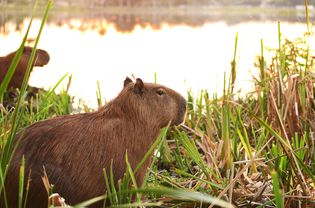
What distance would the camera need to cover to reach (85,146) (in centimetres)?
171

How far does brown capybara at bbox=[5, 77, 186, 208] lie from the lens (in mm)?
1669

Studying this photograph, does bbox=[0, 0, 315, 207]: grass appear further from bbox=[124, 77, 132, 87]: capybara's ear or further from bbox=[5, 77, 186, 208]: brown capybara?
bbox=[124, 77, 132, 87]: capybara's ear

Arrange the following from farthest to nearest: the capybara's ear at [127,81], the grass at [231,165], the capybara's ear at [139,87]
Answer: the capybara's ear at [127,81]
the capybara's ear at [139,87]
the grass at [231,165]

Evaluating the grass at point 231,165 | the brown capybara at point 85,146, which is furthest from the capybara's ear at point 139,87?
the grass at point 231,165

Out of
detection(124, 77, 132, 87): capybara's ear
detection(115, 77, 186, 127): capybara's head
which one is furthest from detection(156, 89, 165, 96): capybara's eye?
detection(124, 77, 132, 87): capybara's ear

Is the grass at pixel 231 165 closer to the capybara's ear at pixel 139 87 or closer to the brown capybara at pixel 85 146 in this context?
the brown capybara at pixel 85 146

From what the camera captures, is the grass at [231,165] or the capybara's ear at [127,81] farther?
the capybara's ear at [127,81]

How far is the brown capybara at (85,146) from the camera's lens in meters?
1.67

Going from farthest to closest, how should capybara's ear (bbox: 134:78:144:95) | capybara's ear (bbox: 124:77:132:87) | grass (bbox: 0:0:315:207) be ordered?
capybara's ear (bbox: 124:77:132:87) < capybara's ear (bbox: 134:78:144:95) < grass (bbox: 0:0:315:207)

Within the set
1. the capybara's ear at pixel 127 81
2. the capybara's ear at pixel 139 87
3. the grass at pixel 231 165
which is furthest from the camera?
the capybara's ear at pixel 127 81

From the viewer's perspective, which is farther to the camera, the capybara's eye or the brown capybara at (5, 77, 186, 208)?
the capybara's eye

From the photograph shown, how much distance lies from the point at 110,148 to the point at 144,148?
0.12 m

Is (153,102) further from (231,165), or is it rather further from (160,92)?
(231,165)

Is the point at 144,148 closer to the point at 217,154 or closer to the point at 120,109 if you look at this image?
the point at 120,109
